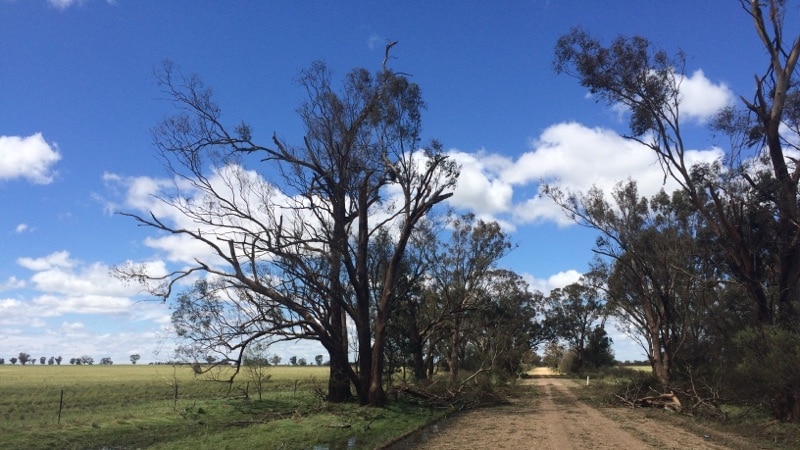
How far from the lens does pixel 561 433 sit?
16812 millimetres

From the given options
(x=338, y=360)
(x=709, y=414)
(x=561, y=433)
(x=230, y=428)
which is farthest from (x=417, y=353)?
(x=230, y=428)

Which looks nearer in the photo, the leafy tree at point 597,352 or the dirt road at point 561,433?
the dirt road at point 561,433

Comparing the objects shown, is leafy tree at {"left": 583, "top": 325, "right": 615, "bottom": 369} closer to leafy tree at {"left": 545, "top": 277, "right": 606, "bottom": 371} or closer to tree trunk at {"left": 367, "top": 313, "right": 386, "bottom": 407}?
leafy tree at {"left": 545, "top": 277, "right": 606, "bottom": 371}

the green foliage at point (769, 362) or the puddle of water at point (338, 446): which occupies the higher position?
the green foliage at point (769, 362)

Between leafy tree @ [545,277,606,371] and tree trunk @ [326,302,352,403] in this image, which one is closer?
tree trunk @ [326,302,352,403]

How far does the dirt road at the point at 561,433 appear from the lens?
14555 mm

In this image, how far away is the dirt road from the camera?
1455 centimetres

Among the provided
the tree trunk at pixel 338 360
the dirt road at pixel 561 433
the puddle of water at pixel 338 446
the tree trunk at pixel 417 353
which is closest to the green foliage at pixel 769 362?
the dirt road at pixel 561 433

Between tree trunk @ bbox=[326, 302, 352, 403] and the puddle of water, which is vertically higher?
tree trunk @ bbox=[326, 302, 352, 403]

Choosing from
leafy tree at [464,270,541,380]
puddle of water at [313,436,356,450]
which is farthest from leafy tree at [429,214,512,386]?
puddle of water at [313,436,356,450]

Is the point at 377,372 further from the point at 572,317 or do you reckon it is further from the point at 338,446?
the point at 572,317

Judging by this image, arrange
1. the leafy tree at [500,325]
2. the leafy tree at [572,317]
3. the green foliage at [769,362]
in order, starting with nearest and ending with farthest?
1. the green foliage at [769,362]
2. the leafy tree at [500,325]
3. the leafy tree at [572,317]

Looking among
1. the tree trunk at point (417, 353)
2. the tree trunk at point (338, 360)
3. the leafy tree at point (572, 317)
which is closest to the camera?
the tree trunk at point (338, 360)

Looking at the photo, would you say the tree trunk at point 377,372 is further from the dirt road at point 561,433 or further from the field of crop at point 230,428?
the dirt road at point 561,433
